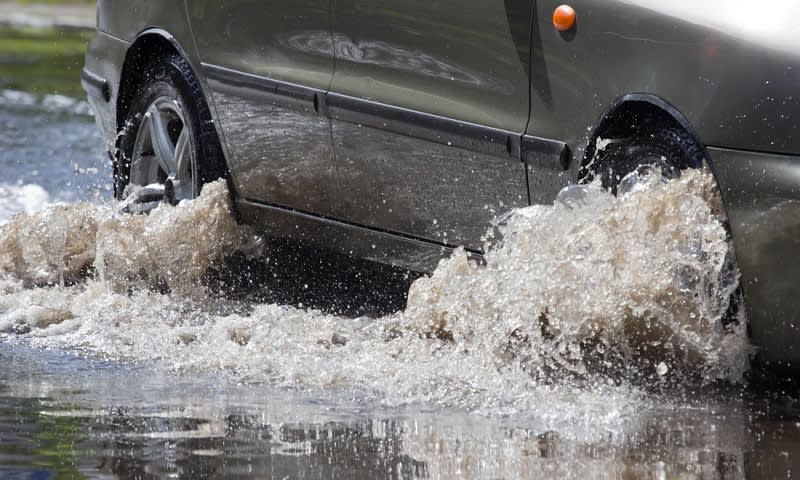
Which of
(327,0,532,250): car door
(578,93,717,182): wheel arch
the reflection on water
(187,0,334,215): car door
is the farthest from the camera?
(187,0,334,215): car door

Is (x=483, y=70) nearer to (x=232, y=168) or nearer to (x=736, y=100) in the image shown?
(x=736, y=100)

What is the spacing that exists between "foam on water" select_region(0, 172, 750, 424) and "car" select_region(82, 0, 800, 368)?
4.4 inches

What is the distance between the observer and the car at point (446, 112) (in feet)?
14.2

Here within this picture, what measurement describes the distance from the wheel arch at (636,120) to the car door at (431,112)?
0.85ft

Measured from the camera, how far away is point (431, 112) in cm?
520

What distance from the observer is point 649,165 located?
4.67 meters

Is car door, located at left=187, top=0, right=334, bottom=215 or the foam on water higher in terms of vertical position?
car door, located at left=187, top=0, right=334, bottom=215

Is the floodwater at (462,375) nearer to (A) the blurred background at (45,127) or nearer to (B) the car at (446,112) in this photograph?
(B) the car at (446,112)

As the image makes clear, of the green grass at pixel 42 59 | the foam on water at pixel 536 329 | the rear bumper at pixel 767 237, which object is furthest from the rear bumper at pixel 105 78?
the green grass at pixel 42 59

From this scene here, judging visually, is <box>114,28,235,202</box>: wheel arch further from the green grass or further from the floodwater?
the green grass

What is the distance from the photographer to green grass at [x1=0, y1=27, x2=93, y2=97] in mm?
14844

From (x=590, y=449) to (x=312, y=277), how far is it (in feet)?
9.37

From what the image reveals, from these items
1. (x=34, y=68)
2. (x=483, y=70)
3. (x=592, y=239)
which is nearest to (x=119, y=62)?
(x=483, y=70)

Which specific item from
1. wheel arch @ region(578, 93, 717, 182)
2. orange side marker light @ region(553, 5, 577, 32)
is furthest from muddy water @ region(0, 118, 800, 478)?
orange side marker light @ region(553, 5, 577, 32)
